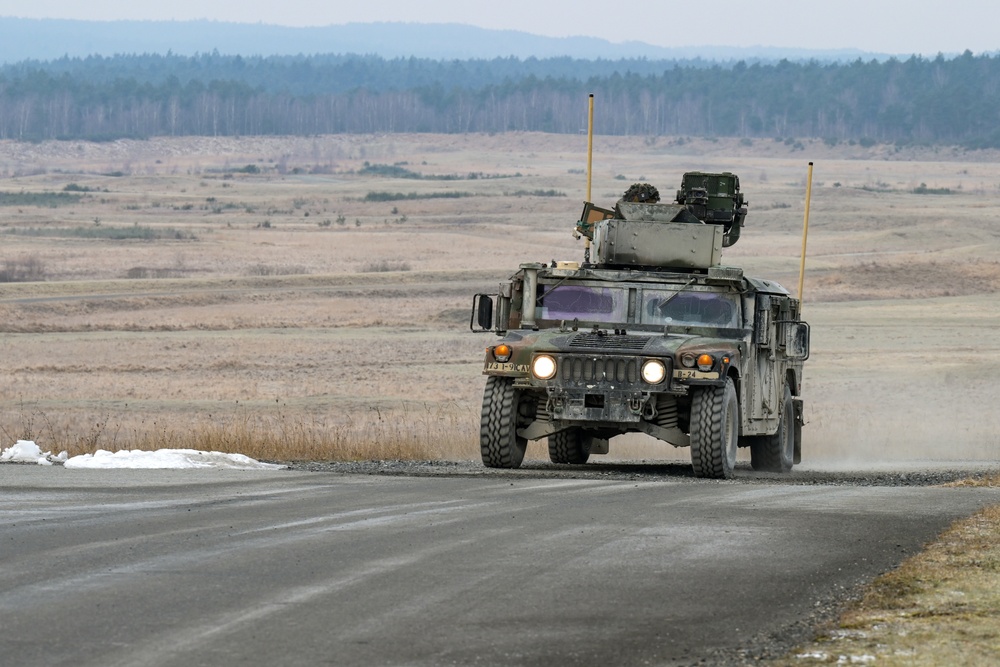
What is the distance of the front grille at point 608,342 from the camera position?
1576 cm

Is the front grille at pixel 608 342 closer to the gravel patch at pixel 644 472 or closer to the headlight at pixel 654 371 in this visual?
the headlight at pixel 654 371

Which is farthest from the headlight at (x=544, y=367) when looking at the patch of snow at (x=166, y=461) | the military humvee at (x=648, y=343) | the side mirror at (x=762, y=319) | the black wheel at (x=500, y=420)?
the patch of snow at (x=166, y=461)

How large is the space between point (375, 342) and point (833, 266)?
22.3 metres

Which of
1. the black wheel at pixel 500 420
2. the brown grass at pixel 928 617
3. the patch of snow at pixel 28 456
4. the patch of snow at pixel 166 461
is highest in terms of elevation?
the black wheel at pixel 500 420

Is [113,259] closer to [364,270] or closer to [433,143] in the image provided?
[364,270]

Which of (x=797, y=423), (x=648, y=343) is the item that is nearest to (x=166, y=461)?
(x=648, y=343)

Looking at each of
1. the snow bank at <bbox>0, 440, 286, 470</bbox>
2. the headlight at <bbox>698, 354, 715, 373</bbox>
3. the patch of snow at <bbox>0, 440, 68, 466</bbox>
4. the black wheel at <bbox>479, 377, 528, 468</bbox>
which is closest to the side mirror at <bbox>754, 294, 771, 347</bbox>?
the headlight at <bbox>698, 354, 715, 373</bbox>

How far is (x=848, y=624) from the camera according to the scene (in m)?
8.22

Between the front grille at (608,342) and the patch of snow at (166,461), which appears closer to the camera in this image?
the front grille at (608,342)

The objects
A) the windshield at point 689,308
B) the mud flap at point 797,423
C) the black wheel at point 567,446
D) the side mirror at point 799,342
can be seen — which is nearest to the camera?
the windshield at point 689,308

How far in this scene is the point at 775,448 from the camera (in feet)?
63.6

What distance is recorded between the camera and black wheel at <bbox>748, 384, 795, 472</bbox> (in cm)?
1934

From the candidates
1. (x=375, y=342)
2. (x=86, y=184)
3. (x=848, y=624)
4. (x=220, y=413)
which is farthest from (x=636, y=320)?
(x=86, y=184)

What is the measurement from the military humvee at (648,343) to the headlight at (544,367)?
0.04 feet
